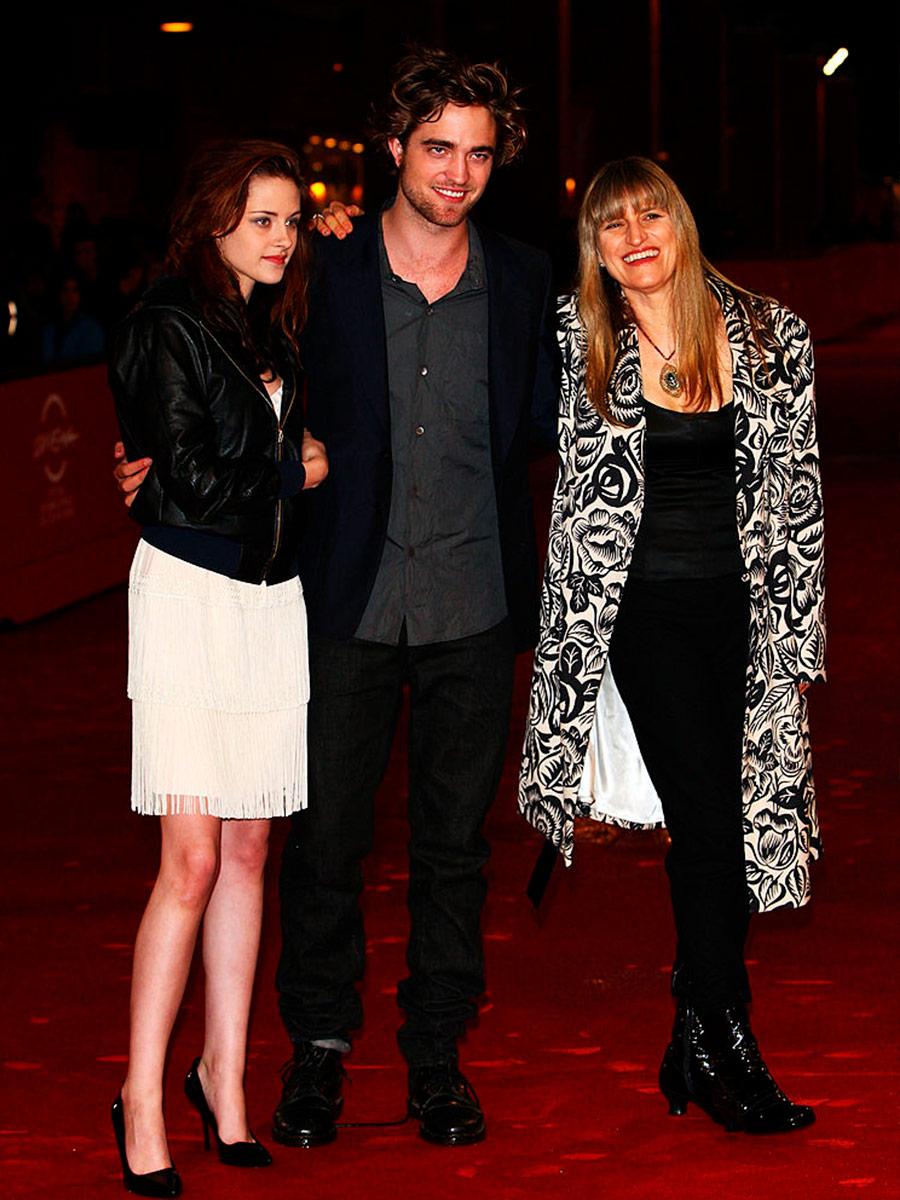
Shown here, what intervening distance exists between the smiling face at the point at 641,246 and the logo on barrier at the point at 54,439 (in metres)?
6.40

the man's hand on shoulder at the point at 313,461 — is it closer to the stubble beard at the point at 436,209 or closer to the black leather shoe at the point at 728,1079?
the stubble beard at the point at 436,209

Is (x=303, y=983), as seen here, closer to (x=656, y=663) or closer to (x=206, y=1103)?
(x=206, y=1103)

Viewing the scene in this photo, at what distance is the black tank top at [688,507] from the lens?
414cm

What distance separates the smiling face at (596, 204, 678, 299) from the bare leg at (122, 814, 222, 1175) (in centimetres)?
139

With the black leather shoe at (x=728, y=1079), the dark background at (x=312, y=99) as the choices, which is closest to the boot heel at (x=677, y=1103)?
the black leather shoe at (x=728, y=1079)

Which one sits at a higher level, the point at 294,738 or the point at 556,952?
the point at 294,738

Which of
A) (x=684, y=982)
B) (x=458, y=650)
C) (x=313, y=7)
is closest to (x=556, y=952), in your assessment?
(x=684, y=982)

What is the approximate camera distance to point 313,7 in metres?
27.0

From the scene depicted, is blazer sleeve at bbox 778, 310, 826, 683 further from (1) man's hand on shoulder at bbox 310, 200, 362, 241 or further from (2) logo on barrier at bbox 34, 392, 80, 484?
(2) logo on barrier at bbox 34, 392, 80, 484

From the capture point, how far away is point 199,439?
12.3ft

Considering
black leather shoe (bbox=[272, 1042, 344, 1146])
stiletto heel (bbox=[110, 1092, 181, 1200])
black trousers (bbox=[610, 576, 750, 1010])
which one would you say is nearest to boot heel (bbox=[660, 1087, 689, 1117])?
black trousers (bbox=[610, 576, 750, 1010])

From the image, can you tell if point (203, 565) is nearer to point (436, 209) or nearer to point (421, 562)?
point (421, 562)

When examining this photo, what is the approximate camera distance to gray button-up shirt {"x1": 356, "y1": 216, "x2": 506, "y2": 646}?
4098 millimetres

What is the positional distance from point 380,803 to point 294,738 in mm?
2817
